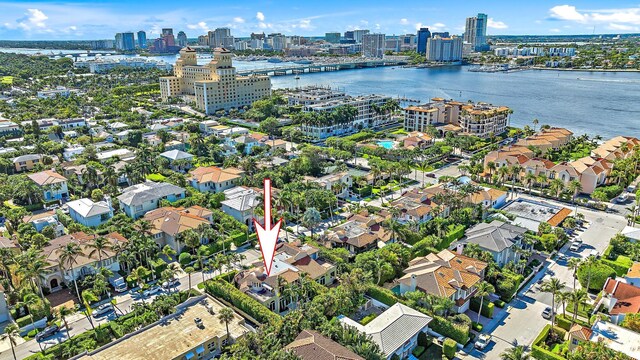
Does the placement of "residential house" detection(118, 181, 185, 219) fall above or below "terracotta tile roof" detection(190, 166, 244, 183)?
below

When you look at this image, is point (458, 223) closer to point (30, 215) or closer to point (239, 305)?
point (239, 305)

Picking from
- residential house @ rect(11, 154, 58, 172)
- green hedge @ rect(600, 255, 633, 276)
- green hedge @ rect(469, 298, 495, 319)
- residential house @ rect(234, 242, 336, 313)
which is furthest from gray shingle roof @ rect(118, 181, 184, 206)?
green hedge @ rect(600, 255, 633, 276)

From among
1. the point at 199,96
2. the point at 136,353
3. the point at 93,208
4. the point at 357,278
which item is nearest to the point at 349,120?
the point at 199,96

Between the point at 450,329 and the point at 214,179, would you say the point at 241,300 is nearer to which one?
the point at 450,329

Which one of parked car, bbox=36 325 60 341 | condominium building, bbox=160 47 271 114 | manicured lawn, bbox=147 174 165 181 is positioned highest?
condominium building, bbox=160 47 271 114

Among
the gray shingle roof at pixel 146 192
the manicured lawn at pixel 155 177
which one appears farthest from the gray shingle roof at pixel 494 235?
the manicured lawn at pixel 155 177

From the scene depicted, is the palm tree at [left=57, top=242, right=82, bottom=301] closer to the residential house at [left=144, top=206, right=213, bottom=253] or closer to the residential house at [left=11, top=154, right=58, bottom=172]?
the residential house at [left=144, top=206, right=213, bottom=253]
